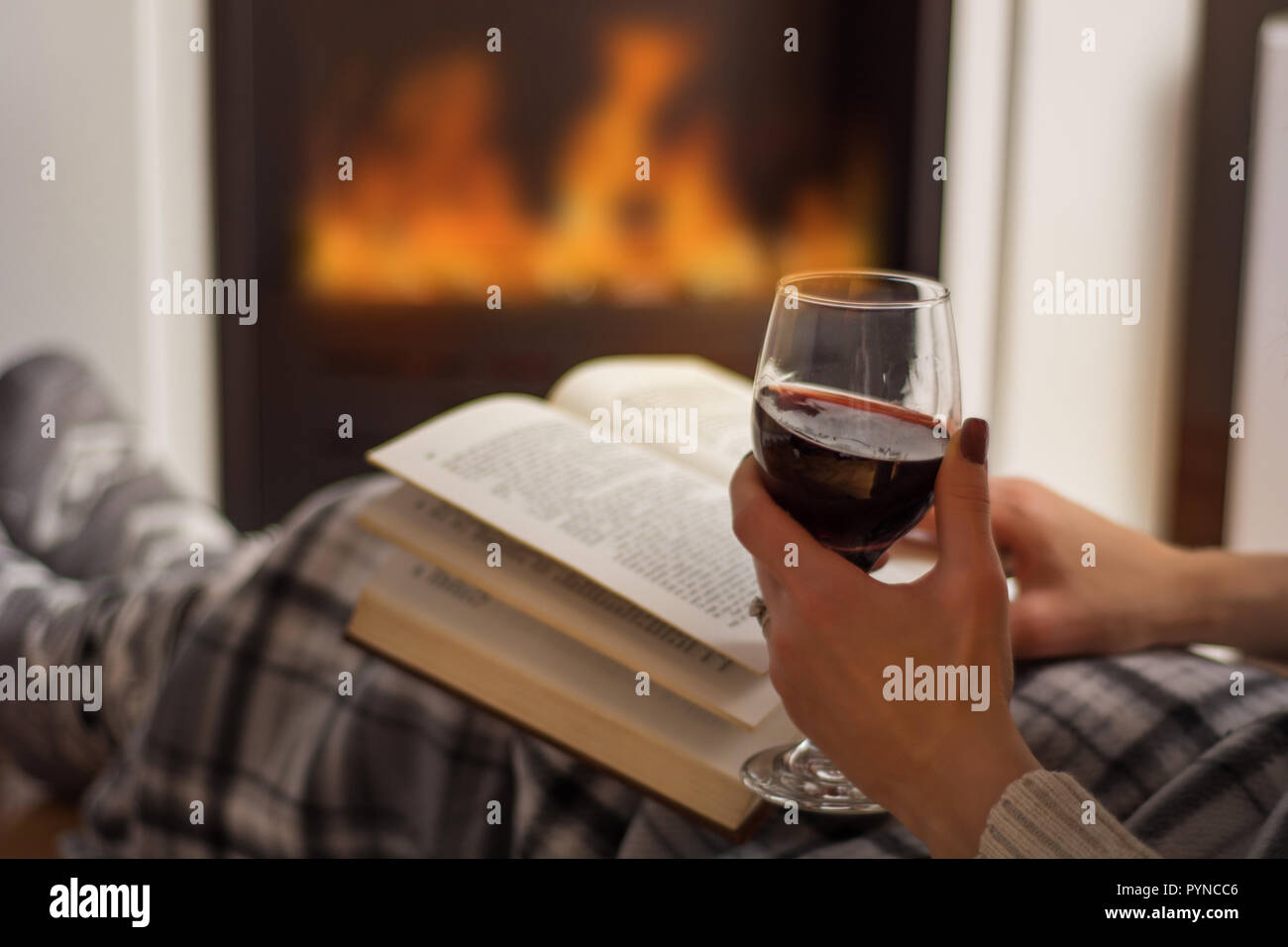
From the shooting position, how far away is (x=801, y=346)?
0.54 meters

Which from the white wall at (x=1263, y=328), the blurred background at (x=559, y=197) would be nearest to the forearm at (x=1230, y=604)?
the white wall at (x=1263, y=328)

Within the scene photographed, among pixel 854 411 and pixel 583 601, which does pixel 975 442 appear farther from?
pixel 583 601

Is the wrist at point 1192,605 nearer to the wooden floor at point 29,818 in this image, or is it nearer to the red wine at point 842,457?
the red wine at point 842,457

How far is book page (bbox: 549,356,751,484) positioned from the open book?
6cm

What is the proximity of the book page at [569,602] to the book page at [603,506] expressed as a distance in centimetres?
2

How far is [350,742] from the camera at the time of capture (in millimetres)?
732

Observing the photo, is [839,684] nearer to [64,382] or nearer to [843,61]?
[64,382]

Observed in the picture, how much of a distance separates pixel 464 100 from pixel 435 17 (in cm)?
14

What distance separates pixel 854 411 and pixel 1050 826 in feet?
0.66

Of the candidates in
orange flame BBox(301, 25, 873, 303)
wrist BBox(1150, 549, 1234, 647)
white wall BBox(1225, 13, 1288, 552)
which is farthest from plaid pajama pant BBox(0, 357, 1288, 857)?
orange flame BBox(301, 25, 873, 303)

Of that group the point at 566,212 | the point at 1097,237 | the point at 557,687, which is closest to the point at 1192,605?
the point at 557,687

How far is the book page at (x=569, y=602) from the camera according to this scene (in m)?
0.59

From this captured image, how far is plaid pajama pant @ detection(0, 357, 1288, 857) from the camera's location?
59 centimetres

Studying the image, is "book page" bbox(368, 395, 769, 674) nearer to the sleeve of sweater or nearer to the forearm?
the sleeve of sweater
